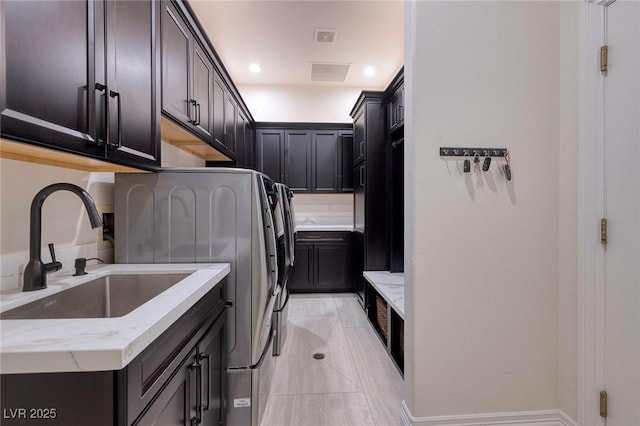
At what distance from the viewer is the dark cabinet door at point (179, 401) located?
846 mm

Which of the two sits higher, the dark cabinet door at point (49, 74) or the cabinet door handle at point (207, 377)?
the dark cabinet door at point (49, 74)

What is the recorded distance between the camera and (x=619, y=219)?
1.25m

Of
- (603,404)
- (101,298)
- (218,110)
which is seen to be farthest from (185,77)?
(603,404)

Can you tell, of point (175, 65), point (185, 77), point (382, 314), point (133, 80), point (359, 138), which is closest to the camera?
point (133, 80)

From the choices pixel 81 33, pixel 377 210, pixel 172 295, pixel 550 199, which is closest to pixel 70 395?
pixel 172 295

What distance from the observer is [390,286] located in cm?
281

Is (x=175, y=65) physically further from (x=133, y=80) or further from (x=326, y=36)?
(x=326, y=36)

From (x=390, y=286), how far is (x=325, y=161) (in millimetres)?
2274

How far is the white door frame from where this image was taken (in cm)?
132

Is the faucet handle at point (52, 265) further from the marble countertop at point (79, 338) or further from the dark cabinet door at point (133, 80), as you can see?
the dark cabinet door at point (133, 80)

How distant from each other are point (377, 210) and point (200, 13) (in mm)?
2723

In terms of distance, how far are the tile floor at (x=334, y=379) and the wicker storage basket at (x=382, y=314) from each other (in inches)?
4.6

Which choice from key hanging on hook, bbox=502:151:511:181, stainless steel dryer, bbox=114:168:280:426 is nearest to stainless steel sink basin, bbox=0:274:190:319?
stainless steel dryer, bbox=114:168:280:426

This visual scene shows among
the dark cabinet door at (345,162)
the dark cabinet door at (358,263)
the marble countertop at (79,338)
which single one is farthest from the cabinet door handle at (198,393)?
the dark cabinet door at (345,162)
